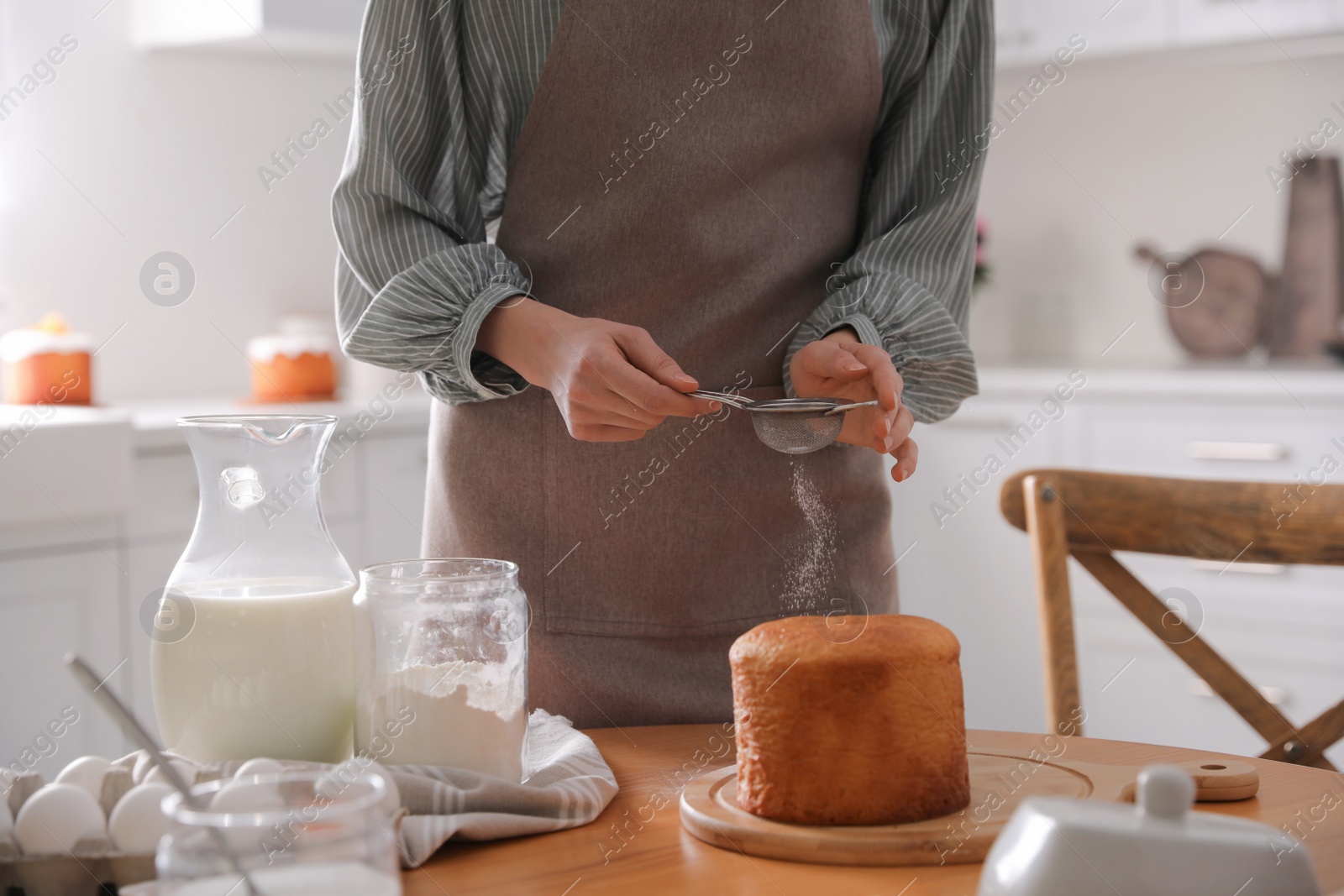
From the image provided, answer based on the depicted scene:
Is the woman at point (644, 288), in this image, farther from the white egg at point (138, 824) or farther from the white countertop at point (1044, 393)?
the white countertop at point (1044, 393)

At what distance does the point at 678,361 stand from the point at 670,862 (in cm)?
48

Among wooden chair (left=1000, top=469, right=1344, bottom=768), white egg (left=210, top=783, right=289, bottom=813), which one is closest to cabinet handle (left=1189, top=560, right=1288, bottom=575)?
wooden chair (left=1000, top=469, right=1344, bottom=768)

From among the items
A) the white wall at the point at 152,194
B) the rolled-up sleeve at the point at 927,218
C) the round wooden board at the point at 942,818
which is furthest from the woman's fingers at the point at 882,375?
the white wall at the point at 152,194

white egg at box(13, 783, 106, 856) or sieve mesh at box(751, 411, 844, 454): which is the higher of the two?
sieve mesh at box(751, 411, 844, 454)

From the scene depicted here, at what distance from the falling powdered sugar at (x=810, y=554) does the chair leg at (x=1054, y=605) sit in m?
0.19

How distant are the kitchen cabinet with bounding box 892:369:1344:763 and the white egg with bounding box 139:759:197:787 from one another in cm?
183

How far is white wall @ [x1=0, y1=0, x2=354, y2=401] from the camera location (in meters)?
2.46

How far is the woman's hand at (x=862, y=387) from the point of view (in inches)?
32.6

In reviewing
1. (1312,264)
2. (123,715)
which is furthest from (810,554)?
(1312,264)

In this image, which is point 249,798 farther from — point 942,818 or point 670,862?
point 942,818

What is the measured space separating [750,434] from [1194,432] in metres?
1.59

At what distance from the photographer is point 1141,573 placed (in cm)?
240

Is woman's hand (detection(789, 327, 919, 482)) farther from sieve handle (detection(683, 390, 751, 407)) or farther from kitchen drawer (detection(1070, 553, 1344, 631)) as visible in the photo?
kitchen drawer (detection(1070, 553, 1344, 631))

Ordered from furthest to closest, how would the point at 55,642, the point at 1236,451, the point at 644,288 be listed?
the point at 1236,451 → the point at 55,642 → the point at 644,288
